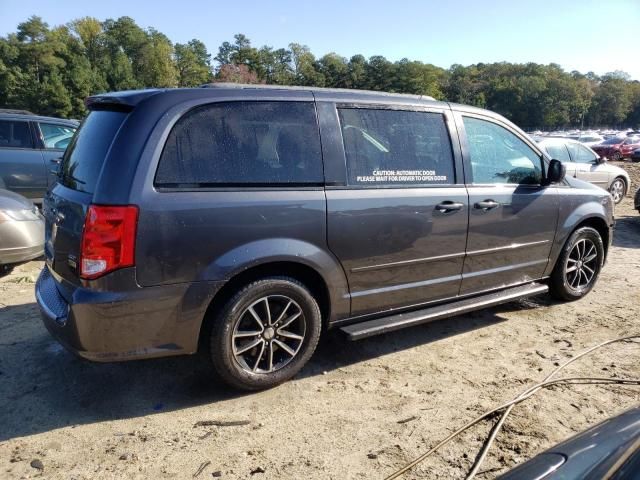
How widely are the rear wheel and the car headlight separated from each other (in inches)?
475

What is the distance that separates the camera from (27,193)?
7.43m

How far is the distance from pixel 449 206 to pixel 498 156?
84 cm

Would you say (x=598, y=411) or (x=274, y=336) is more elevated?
(x=274, y=336)

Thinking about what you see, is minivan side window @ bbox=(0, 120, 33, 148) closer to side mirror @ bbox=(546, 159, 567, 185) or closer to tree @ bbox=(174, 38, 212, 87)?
side mirror @ bbox=(546, 159, 567, 185)

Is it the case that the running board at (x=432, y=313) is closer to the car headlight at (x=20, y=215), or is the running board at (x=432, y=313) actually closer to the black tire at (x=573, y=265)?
the black tire at (x=573, y=265)

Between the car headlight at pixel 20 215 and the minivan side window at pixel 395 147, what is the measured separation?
392 cm

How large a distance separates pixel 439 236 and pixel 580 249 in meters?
2.10

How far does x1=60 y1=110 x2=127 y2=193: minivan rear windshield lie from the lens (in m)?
2.91

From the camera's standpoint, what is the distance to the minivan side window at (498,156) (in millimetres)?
4086

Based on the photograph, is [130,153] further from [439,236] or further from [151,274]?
[439,236]

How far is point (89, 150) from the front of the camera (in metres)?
3.10

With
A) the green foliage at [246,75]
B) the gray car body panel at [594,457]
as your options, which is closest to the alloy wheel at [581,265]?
the gray car body panel at [594,457]

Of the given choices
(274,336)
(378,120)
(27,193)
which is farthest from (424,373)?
(27,193)

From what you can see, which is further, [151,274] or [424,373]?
[424,373]
